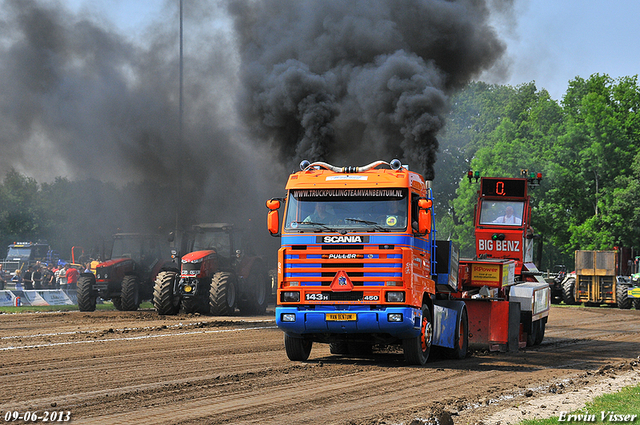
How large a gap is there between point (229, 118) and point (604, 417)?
1202 inches

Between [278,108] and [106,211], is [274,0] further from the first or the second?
[106,211]

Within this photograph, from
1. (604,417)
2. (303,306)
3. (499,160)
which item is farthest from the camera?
(499,160)

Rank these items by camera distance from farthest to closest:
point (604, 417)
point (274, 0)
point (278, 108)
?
point (274, 0) < point (278, 108) < point (604, 417)

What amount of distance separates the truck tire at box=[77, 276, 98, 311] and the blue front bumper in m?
15.5

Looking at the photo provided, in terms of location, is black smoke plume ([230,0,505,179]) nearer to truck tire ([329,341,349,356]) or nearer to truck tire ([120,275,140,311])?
truck tire ([120,275,140,311])

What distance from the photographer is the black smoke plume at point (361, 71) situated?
75.4 ft

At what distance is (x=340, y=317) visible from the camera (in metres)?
11.3

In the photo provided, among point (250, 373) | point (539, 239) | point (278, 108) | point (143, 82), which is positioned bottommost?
point (250, 373)

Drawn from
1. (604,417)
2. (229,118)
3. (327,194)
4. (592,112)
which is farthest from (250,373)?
(592,112)

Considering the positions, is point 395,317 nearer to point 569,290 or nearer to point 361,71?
point 361,71

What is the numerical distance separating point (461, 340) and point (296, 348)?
321 cm

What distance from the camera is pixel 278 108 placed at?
2586cm

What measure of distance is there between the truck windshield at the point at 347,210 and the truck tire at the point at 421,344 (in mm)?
1653

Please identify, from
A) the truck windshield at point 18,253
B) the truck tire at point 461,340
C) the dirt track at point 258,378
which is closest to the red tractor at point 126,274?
the dirt track at point 258,378
